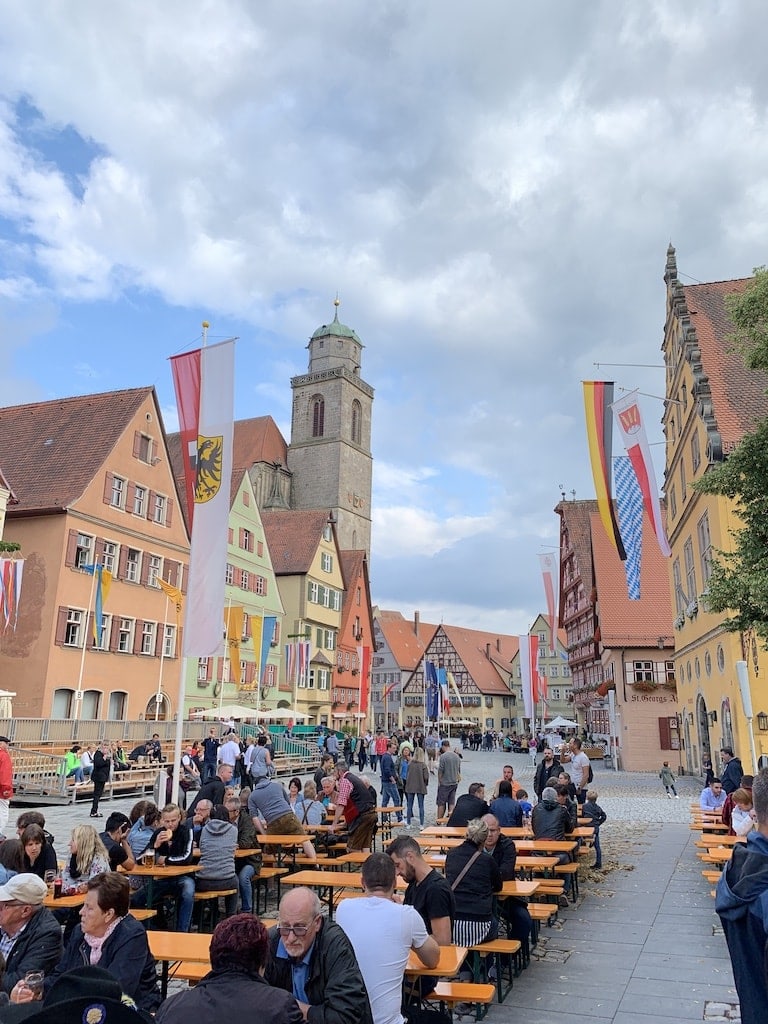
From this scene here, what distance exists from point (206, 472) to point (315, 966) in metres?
8.68

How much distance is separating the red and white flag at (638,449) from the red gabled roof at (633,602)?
18985 mm

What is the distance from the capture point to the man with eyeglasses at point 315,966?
3.82m

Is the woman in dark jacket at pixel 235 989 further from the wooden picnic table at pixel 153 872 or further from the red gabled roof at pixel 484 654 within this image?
the red gabled roof at pixel 484 654

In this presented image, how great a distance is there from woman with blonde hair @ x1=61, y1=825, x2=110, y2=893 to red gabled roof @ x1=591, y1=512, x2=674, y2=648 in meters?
32.0

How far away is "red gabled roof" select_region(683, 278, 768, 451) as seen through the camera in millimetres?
22438

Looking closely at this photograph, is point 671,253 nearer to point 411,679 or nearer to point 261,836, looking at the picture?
point 261,836

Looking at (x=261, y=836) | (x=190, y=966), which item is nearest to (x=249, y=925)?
(x=190, y=966)

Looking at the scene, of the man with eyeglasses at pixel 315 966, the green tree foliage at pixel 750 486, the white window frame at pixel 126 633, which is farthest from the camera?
the white window frame at pixel 126 633

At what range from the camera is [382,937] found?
4434mm

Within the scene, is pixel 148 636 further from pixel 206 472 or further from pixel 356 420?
pixel 356 420

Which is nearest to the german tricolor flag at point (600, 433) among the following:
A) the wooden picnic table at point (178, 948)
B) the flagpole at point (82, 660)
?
the wooden picnic table at point (178, 948)

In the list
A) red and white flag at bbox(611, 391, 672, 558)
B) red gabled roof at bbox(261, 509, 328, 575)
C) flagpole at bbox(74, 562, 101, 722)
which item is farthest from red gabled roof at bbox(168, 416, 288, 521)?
red and white flag at bbox(611, 391, 672, 558)

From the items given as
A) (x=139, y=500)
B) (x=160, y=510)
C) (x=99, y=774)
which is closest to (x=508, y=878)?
(x=99, y=774)

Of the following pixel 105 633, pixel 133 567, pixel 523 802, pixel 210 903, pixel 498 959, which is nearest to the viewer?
pixel 498 959
